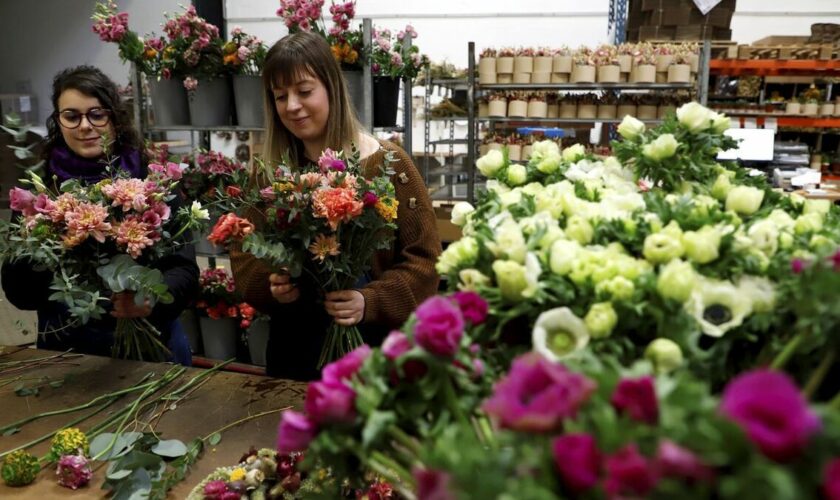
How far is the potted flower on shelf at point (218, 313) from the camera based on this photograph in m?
3.26

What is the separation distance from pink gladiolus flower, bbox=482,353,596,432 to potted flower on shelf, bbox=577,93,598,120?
4569mm

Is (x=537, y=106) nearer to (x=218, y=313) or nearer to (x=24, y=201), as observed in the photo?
(x=218, y=313)

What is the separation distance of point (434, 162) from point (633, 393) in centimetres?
591

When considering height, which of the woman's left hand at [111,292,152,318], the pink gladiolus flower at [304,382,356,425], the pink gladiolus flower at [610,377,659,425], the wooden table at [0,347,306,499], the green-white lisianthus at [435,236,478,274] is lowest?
the wooden table at [0,347,306,499]

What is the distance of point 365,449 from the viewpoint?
607 millimetres

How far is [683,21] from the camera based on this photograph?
17.5ft

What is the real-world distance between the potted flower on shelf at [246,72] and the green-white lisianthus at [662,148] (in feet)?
7.72

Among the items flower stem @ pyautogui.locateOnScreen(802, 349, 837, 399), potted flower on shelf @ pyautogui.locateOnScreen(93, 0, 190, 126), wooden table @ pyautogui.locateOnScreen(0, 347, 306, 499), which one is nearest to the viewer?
flower stem @ pyautogui.locateOnScreen(802, 349, 837, 399)

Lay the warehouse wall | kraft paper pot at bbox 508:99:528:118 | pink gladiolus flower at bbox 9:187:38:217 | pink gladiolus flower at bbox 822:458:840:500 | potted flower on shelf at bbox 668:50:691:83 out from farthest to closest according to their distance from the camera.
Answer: the warehouse wall → kraft paper pot at bbox 508:99:528:118 → potted flower on shelf at bbox 668:50:691:83 → pink gladiolus flower at bbox 9:187:38:217 → pink gladiolus flower at bbox 822:458:840:500

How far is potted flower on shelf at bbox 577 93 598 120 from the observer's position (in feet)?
15.7

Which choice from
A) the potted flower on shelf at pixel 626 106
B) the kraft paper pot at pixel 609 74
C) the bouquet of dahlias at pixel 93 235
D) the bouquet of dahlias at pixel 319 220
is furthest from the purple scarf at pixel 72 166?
the potted flower on shelf at pixel 626 106

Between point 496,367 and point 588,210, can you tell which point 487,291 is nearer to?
point 496,367

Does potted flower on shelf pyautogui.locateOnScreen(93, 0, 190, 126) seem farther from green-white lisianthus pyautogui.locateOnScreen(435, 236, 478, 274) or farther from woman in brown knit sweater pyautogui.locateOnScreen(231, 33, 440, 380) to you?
green-white lisianthus pyautogui.locateOnScreen(435, 236, 478, 274)

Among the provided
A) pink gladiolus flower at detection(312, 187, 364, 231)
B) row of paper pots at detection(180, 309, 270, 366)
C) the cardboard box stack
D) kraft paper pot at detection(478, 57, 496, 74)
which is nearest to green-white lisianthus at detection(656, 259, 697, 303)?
pink gladiolus flower at detection(312, 187, 364, 231)
